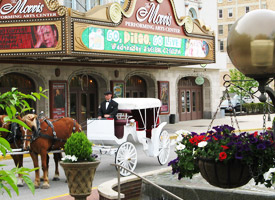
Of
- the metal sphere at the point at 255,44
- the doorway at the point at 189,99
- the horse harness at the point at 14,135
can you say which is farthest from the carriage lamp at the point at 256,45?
the doorway at the point at 189,99

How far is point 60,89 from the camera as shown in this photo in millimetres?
24422

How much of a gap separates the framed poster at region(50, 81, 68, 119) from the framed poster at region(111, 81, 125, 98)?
11.4 ft

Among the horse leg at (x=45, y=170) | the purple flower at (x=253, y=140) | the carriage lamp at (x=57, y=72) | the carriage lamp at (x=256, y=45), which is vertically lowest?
the horse leg at (x=45, y=170)

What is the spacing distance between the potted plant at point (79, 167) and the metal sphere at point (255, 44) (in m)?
4.95

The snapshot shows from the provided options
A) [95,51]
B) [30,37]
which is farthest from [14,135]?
[95,51]

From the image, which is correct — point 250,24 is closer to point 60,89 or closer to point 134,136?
point 134,136

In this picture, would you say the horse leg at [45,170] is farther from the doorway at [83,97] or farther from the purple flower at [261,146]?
the doorway at [83,97]

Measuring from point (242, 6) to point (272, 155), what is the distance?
7729 centimetres

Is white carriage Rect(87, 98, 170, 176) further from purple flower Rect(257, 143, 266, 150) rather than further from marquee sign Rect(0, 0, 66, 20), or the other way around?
marquee sign Rect(0, 0, 66, 20)

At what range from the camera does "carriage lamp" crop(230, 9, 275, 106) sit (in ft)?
13.0

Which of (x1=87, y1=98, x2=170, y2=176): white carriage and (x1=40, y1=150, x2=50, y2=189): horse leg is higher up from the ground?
(x1=87, y1=98, x2=170, y2=176): white carriage

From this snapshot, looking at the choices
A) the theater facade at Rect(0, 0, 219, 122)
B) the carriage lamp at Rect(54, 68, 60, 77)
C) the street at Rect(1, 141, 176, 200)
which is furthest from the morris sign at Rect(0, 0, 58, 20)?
the street at Rect(1, 141, 176, 200)

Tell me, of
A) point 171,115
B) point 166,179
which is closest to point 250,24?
point 166,179

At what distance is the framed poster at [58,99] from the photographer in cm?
2403
